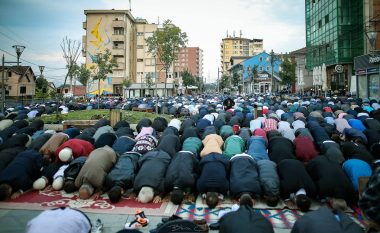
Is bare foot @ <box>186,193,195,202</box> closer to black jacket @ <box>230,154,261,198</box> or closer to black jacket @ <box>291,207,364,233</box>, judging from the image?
black jacket @ <box>230,154,261,198</box>

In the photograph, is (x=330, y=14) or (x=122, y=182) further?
(x=330, y=14)

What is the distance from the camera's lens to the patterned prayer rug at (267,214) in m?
6.22

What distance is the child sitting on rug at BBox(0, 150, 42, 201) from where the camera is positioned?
24.6 feet

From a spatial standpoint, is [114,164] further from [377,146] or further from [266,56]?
[266,56]

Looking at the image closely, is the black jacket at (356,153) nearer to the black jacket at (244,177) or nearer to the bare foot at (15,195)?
the black jacket at (244,177)

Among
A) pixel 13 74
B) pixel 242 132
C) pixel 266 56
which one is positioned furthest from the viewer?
pixel 266 56

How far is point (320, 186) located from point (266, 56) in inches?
3398

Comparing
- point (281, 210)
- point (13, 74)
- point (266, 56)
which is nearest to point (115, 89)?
point (13, 74)

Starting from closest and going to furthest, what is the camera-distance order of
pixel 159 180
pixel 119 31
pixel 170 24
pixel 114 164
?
pixel 159 180
pixel 114 164
pixel 170 24
pixel 119 31

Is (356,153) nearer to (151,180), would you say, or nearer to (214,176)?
(214,176)

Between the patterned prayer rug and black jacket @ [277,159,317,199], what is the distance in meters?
0.46

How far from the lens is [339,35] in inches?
1702

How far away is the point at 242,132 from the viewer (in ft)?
39.4

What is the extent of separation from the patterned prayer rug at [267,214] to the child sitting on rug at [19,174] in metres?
3.96
